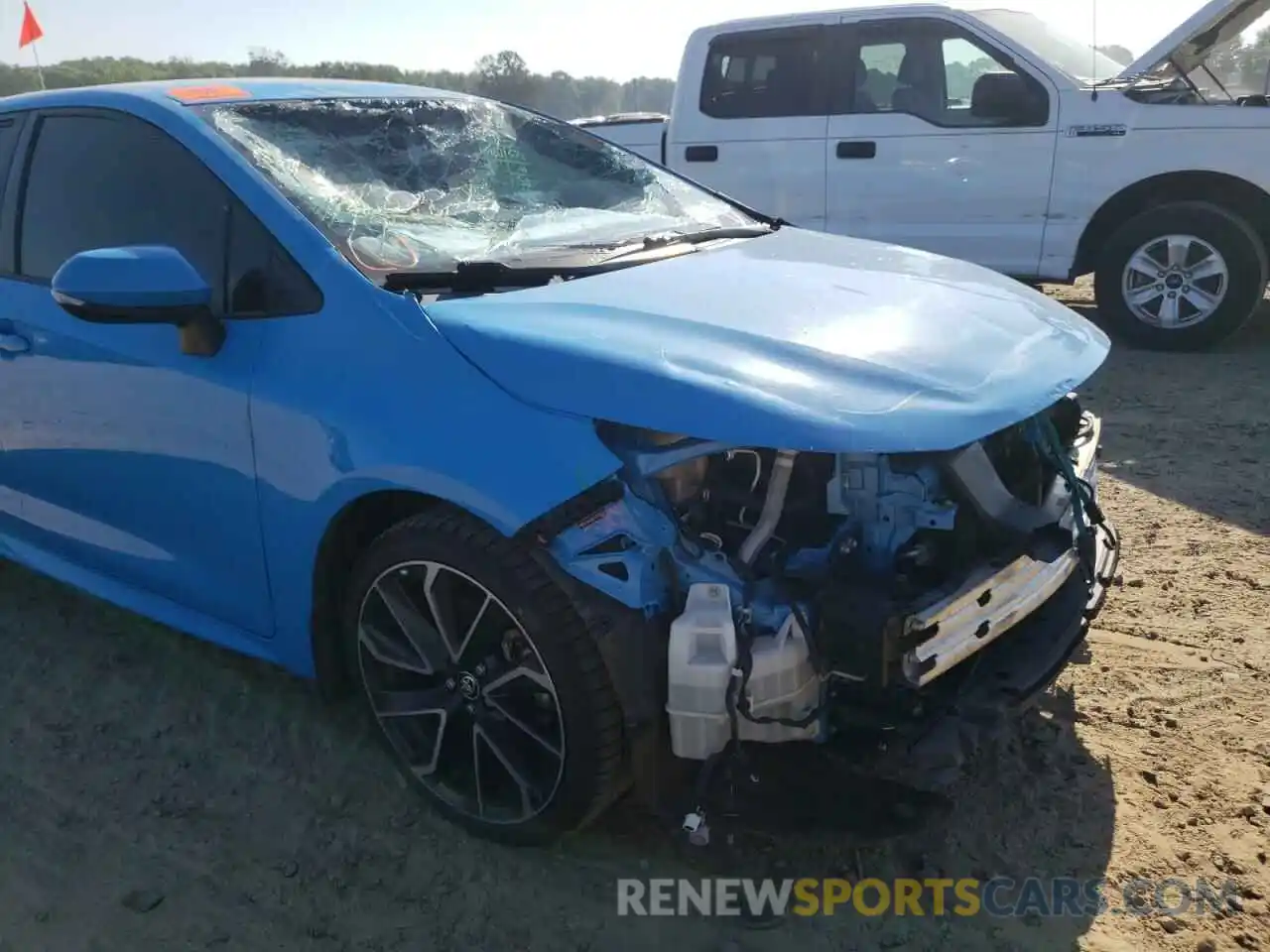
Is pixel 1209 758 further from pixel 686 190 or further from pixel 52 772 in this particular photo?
pixel 52 772

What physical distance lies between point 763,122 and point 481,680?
6.00 m

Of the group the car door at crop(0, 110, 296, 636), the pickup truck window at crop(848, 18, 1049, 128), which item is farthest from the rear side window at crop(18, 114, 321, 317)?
the pickup truck window at crop(848, 18, 1049, 128)

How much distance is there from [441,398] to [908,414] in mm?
969

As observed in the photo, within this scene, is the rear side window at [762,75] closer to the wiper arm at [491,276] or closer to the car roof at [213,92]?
the car roof at [213,92]

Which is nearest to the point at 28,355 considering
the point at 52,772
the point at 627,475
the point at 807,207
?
the point at 52,772

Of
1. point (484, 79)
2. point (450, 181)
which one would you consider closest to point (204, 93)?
point (450, 181)

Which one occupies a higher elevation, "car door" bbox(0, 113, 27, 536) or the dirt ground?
"car door" bbox(0, 113, 27, 536)

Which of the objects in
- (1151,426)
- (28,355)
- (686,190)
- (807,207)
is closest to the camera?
(28,355)

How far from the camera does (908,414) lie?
2.16 metres

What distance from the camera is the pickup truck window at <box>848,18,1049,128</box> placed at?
22.6 feet

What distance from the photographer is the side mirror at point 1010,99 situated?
270 inches

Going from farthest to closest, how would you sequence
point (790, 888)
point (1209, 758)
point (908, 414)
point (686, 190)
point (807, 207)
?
point (807, 207) → point (686, 190) → point (1209, 758) → point (790, 888) → point (908, 414)

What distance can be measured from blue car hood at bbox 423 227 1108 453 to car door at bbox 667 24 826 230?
4.88m

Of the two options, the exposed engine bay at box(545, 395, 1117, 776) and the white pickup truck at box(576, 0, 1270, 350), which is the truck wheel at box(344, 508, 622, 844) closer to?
the exposed engine bay at box(545, 395, 1117, 776)
